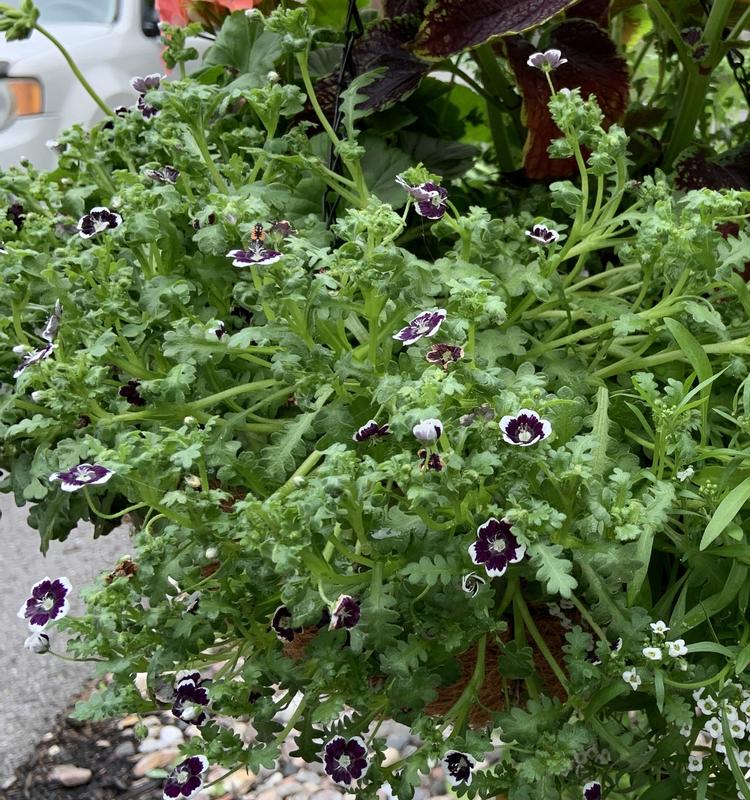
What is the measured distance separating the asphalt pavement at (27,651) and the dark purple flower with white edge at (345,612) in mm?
1196

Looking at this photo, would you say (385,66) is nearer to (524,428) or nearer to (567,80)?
(567,80)

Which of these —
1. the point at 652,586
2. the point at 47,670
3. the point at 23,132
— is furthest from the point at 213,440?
the point at 23,132

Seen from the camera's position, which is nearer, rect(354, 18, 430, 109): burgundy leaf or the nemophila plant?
the nemophila plant

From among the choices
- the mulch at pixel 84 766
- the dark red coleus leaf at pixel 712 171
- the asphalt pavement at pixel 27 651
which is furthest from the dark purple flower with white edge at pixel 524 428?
the mulch at pixel 84 766

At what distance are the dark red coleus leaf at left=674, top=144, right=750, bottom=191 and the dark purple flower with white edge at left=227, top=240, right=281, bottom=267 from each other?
52 cm

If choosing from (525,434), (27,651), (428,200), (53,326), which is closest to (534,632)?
(525,434)

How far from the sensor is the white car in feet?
10.5

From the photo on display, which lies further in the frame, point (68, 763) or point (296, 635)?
point (68, 763)

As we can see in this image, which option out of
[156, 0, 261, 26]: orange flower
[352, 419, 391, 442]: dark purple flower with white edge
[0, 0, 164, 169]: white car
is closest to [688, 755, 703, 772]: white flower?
[352, 419, 391, 442]: dark purple flower with white edge

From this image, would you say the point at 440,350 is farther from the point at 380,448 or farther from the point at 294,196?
the point at 294,196

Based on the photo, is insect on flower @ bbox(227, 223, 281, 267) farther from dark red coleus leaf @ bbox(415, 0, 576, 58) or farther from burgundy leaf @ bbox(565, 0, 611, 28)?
burgundy leaf @ bbox(565, 0, 611, 28)

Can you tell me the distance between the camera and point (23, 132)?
3.23 meters

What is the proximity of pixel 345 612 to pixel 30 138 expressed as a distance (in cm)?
→ 302

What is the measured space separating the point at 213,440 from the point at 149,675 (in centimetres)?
17
